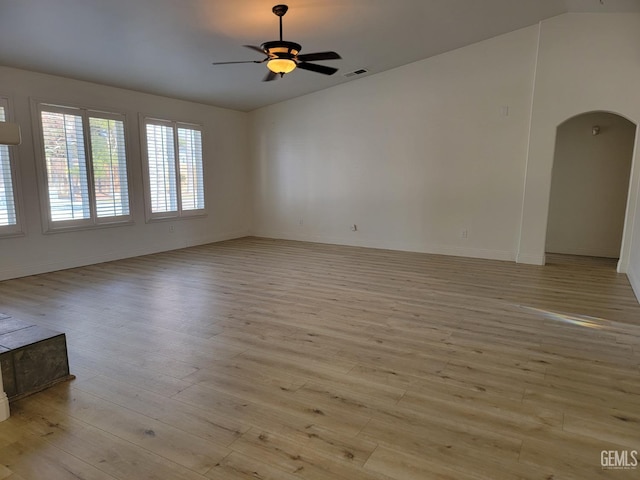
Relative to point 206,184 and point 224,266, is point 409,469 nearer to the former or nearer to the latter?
point 224,266

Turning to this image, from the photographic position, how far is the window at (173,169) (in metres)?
6.82

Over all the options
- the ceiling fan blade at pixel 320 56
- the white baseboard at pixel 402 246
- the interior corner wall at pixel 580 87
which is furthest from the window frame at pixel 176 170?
the interior corner wall at pixel 580 87

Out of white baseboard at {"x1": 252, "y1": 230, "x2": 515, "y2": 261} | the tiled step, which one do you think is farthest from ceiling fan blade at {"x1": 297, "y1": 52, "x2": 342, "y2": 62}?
white baseboard at {"x1": 252, "y1": 230, "x2": 515, "y2": 261}

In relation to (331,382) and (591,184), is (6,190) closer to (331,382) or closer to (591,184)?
(331,382)

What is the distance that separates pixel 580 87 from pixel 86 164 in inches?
281

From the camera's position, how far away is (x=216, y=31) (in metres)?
4.55

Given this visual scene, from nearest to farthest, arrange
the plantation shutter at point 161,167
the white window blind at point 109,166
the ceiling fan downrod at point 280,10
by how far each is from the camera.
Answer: the ceiling fan downrod at point 280,10 → the white window blind at point 109,166 → the plantation shutter at point 161,167

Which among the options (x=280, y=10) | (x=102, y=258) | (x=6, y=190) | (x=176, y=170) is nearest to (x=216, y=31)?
(x=280, y=10)

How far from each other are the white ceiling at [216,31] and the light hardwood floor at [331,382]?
9.32ft

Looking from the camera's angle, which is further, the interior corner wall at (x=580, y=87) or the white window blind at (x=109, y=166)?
the white window blind at (x=109, y=166)

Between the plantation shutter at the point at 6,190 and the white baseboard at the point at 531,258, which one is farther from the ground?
the plantation shutter at the point at 6,190

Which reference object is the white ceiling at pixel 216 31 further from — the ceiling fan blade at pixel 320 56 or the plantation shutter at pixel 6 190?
the plantation shutter at pixel 6 190

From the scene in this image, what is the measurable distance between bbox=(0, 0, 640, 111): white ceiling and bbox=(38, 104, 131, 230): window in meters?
0.60

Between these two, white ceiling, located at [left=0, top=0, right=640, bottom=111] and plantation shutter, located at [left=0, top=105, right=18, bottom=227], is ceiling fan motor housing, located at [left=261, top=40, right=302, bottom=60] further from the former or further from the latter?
plantation shutter, located at [left=0, top=105, right=18, bottom=227]
